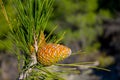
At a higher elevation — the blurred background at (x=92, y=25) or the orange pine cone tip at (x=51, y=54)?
the blurred background at (x=92, y=25)

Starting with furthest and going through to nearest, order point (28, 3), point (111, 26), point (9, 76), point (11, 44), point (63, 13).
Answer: point (111, 26) < point (63, 13) < point (9, 76) < point (11, 44) < point (28, 3)

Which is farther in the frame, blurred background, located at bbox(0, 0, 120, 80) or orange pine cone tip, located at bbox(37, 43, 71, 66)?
blurred background, located at bbox(0, 0, 120, 80)

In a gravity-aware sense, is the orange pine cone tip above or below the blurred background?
below

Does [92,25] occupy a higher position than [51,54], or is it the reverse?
[92,25]

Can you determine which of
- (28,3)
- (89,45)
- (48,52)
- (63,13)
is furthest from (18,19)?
(89,45)

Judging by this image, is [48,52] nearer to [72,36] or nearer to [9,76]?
[9,76]

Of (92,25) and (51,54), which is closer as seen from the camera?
(51,54)

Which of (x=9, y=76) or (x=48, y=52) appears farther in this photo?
(x=9, y=76)

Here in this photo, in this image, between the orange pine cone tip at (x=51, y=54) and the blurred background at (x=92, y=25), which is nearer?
the orange pine cone tip at (x=51, y=54)
